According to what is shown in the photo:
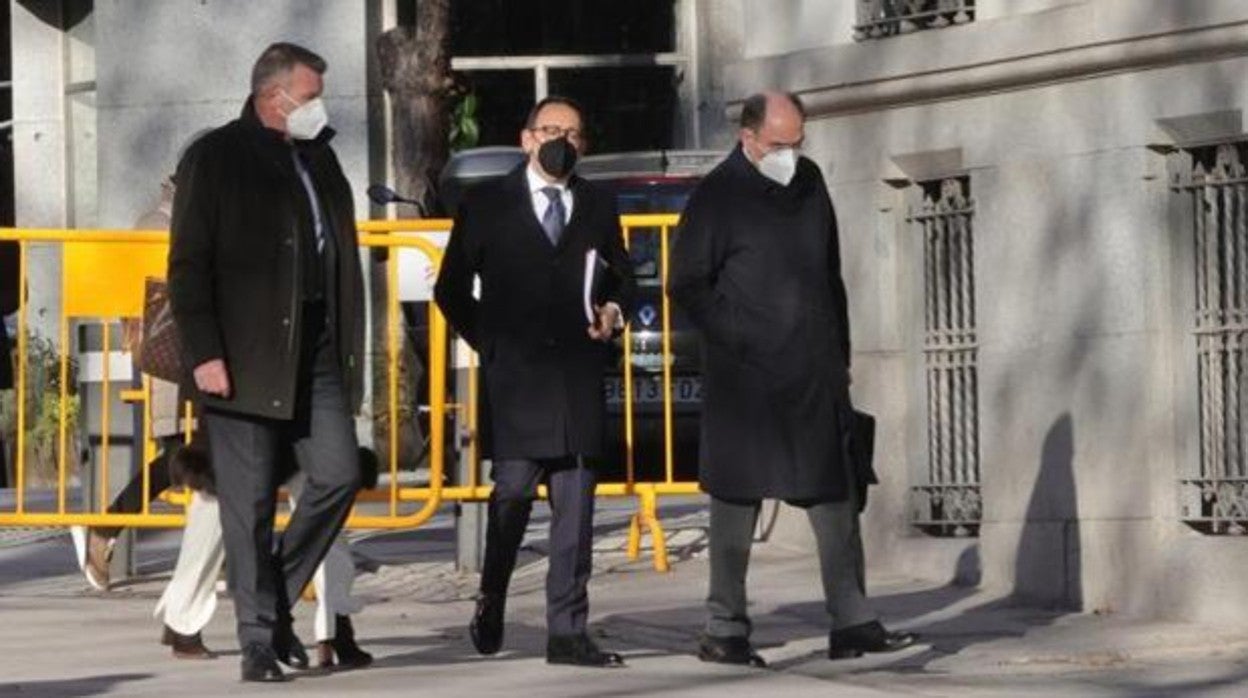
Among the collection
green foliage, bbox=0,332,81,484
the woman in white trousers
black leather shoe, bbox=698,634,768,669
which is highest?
green foliage, bbox=0,332,81,484

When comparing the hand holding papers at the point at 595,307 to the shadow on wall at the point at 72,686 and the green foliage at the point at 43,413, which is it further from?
the green foliage at the point at 43,413

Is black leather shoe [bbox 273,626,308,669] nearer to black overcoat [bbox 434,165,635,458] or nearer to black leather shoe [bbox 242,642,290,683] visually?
black leather shoe [bbox 242,642,290,683]

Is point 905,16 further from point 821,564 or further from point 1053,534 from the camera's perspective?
point 821,564

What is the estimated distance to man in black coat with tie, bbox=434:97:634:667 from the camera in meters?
12.9

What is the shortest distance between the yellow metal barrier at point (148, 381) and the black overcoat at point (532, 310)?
2554 mm

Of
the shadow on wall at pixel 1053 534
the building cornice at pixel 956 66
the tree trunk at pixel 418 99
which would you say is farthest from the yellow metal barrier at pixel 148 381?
the tree trunk at pixel 418 99

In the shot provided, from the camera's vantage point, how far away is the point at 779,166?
12.9 metres

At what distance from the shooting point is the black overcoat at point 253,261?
39.9 feet

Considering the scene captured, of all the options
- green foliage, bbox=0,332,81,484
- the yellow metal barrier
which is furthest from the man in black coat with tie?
green foliage, bbox=0,332,81,484

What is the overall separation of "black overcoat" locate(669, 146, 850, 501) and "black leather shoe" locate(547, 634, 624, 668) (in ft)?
2.02

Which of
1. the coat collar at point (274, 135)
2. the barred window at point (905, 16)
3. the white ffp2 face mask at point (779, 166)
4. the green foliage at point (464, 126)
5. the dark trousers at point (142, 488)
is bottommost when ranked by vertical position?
the dark trousers at point (142, 488)

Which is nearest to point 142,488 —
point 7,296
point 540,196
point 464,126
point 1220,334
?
point 7,296

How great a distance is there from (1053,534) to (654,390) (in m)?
4.22

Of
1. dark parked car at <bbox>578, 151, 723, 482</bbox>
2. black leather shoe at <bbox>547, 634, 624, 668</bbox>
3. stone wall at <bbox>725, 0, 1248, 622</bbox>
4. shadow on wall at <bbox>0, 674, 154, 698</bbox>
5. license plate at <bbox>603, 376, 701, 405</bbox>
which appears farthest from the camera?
license plate at <bbox>603, 376, 701, 405</bbox>
